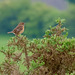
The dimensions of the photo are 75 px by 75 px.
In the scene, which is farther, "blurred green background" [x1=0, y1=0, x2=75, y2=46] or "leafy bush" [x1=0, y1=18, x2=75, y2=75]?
"blurred green background" [x1=0, y1=0, x2=75, y2=46]

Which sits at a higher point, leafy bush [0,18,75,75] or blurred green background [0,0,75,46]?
blurred green background [0,0,75,46]

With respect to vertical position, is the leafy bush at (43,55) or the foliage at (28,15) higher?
the foliage at (28,15)

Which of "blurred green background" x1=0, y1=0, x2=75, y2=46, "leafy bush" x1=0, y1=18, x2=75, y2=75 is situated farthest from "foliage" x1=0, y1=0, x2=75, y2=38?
"leafy bush" x1=0, y1=18, x2=75, y2=75

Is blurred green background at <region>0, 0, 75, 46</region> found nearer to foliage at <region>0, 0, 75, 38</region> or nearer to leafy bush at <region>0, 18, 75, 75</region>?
foliage at <region>0, 0, 75, 38</region>

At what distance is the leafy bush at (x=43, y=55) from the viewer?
108 inches

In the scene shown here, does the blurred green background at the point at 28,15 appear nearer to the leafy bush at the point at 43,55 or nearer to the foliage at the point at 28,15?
the foliage at the point at 28,15

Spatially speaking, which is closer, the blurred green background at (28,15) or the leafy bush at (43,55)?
the leafy bush at (43,55)

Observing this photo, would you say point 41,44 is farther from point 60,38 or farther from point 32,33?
point 32,33

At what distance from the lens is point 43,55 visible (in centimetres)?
279

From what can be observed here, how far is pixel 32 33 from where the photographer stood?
9922 mm

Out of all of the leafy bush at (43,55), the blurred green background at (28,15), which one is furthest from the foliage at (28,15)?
the leafy bush at (43,55)

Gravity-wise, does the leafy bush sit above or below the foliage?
below

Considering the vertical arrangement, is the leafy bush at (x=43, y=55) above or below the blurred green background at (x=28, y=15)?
below

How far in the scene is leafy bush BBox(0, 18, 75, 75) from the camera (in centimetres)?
273
